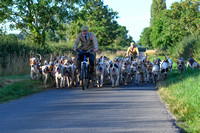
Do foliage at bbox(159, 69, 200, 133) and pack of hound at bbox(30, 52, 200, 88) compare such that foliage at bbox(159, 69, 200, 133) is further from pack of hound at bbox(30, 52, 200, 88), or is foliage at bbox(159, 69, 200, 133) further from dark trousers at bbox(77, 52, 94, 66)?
pack of hound at bbox(30, 52, 200, 88)

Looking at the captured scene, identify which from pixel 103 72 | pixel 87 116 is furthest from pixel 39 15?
pixel 87 116

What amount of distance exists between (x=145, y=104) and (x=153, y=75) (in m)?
7.38

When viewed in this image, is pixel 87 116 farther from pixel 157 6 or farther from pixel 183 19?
pixel 157 6

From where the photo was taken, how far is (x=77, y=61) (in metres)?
13.5

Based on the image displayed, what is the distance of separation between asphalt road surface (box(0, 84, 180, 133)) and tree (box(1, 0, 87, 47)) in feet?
54.3

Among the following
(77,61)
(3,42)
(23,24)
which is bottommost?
(77,61)

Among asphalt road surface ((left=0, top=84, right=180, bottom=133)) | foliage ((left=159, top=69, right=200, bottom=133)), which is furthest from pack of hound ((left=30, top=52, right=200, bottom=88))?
foliage ((left=159, top=69, right=200, bottom=133))

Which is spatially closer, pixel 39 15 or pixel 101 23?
pixel 39 15

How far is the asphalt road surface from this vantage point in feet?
21.0

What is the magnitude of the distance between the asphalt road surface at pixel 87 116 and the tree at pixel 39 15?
16547mm

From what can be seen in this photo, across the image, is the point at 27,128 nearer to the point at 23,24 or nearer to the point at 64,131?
the point at 64,131

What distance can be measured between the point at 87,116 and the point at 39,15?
20.7m

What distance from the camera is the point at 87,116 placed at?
7.59 m

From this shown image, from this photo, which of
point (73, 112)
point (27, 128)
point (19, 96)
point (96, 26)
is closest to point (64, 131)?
point (27, 128)
